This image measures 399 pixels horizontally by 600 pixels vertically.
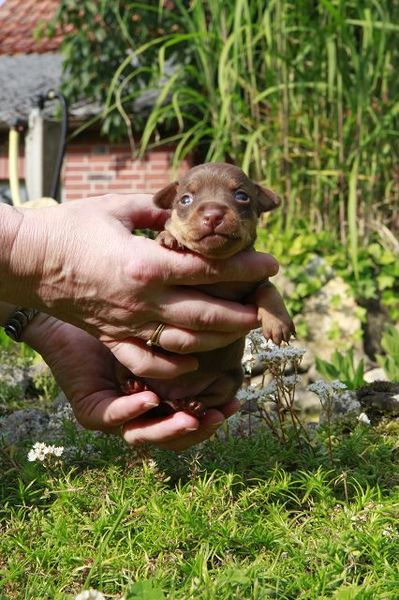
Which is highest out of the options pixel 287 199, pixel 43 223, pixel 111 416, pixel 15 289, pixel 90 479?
pixel 43 223

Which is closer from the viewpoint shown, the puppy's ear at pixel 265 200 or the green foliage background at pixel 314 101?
the puppy's ear at pixel 265 200

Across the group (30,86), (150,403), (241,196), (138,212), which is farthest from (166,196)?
(30,86)

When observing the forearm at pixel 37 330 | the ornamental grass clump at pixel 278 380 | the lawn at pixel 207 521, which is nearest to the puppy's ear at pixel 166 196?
the ornamental grass clump at pixel 278 380

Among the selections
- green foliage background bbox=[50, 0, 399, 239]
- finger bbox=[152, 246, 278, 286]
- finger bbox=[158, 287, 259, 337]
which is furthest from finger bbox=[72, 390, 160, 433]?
green foliage background bbox=[50, 0, 399, 239]

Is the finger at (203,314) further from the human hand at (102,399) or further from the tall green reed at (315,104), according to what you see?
the tall green reed at (315,104)

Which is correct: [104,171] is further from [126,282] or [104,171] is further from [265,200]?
[126,282]

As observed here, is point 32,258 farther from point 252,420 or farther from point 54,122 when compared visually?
point 54,122

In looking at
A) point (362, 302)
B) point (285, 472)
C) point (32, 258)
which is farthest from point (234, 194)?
point (362, 302)
